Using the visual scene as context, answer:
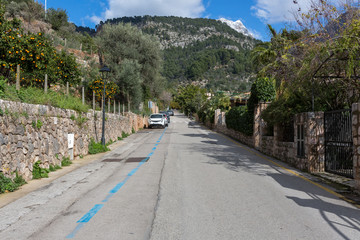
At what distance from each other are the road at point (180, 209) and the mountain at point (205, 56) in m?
98.8

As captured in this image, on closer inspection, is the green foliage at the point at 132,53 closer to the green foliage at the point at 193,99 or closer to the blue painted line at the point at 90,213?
the green foliage at the point at 193,99

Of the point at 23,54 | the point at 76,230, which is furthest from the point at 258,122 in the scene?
the point at 76,230

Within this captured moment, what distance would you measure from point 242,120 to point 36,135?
47.7 feet

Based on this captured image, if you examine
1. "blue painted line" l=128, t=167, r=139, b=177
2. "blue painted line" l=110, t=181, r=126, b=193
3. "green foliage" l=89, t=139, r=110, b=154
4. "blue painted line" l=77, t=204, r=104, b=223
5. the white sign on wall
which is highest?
the white sign on wall

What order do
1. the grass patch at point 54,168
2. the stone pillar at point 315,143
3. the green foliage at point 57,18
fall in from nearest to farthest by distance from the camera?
the stone pillar at point 315,143 → the grass patch at point 54,168 → the green foliage at point 57,18

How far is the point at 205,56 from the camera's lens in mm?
155625

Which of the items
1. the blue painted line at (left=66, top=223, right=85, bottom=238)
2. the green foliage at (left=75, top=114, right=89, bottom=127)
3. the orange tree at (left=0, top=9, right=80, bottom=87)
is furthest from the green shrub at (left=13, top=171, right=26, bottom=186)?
the orange tree at (left=0, top=9, right=80, bottom=87)

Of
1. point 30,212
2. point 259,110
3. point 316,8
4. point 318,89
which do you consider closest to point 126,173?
point 30,212

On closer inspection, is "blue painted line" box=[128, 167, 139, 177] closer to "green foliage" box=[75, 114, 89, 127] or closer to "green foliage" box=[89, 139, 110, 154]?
"green foliage" box=[75, 114, 89, 127]

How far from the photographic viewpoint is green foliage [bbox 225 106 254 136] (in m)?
19.0

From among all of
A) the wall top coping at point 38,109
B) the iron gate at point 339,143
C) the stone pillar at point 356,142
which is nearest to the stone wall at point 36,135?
the wall top coping at point 38,109

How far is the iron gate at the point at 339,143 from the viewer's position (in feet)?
29.7

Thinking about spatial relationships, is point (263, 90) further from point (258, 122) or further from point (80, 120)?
point (80, 120)

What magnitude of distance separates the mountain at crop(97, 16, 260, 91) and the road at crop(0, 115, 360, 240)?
98830mm
